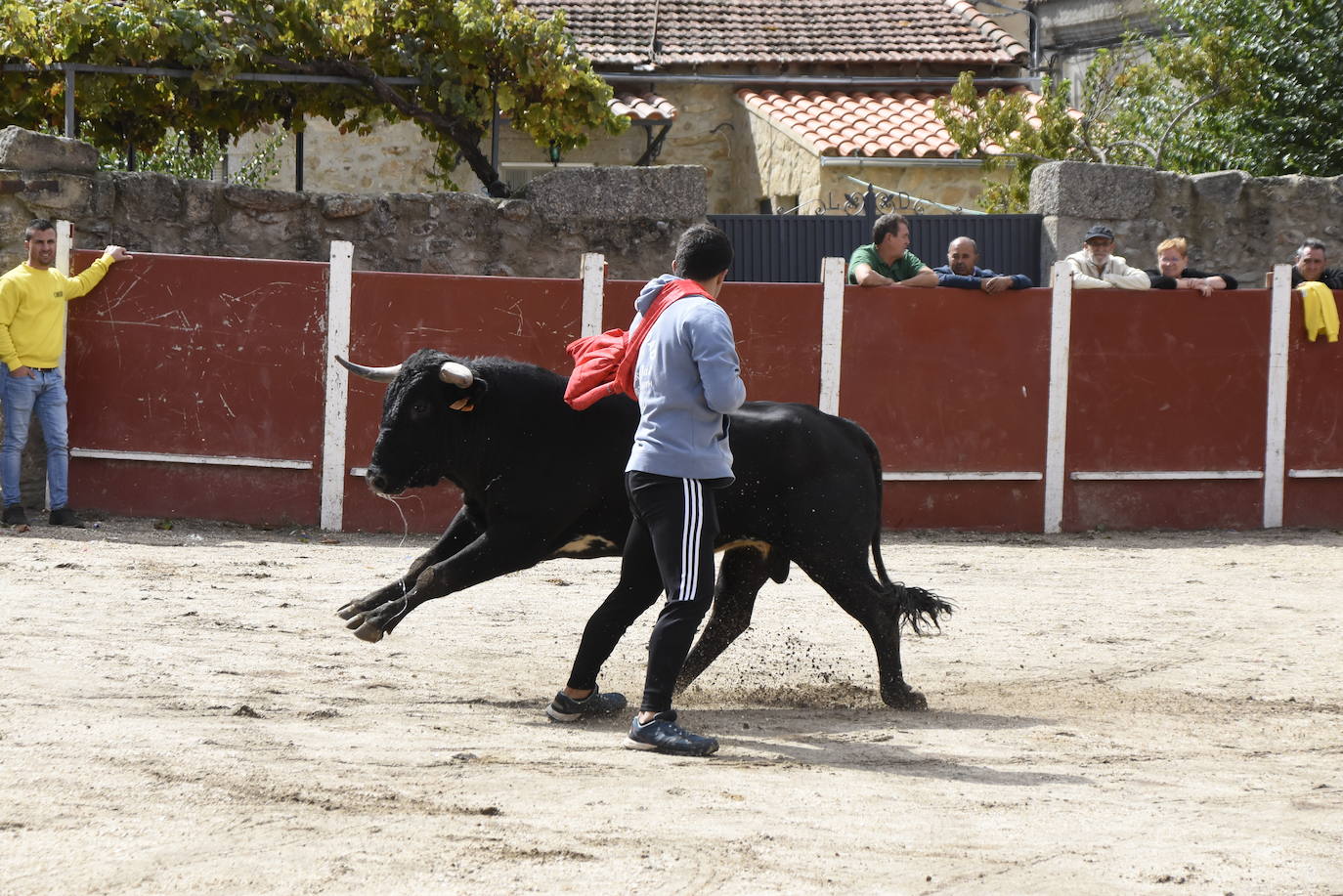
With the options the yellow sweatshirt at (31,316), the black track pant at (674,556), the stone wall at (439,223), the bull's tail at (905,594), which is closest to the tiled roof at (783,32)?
the stone wall at (439,223)

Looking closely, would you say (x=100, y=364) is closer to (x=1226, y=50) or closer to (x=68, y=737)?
(x=68, y=737)

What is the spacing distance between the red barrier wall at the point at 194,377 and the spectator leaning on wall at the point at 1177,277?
512 cm

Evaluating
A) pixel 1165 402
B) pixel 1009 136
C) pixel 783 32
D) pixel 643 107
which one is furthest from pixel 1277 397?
pixel 783 32

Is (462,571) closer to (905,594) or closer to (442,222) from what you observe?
(905,594)

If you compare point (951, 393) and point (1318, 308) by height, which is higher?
point (1318, 308)

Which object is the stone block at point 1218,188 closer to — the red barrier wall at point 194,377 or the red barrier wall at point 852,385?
the red barrier wall at point 852,385

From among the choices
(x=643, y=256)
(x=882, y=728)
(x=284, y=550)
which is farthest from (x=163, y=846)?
(x=643, y=256)

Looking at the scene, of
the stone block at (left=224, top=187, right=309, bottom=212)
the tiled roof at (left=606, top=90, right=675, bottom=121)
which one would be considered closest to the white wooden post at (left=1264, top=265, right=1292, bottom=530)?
the stone block at (left=224, top=187, right=309, bottom=212)

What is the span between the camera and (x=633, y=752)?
454 cm

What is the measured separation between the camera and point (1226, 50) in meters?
14.1

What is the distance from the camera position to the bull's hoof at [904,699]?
539 cm

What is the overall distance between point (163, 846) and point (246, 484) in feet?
20.6

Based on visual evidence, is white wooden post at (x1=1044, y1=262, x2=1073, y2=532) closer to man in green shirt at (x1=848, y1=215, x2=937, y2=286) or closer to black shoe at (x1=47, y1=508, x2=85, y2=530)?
man in green shirt at (x1=848, y1=215, x2=937, y2=286)

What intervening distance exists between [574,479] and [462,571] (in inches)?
18.5
